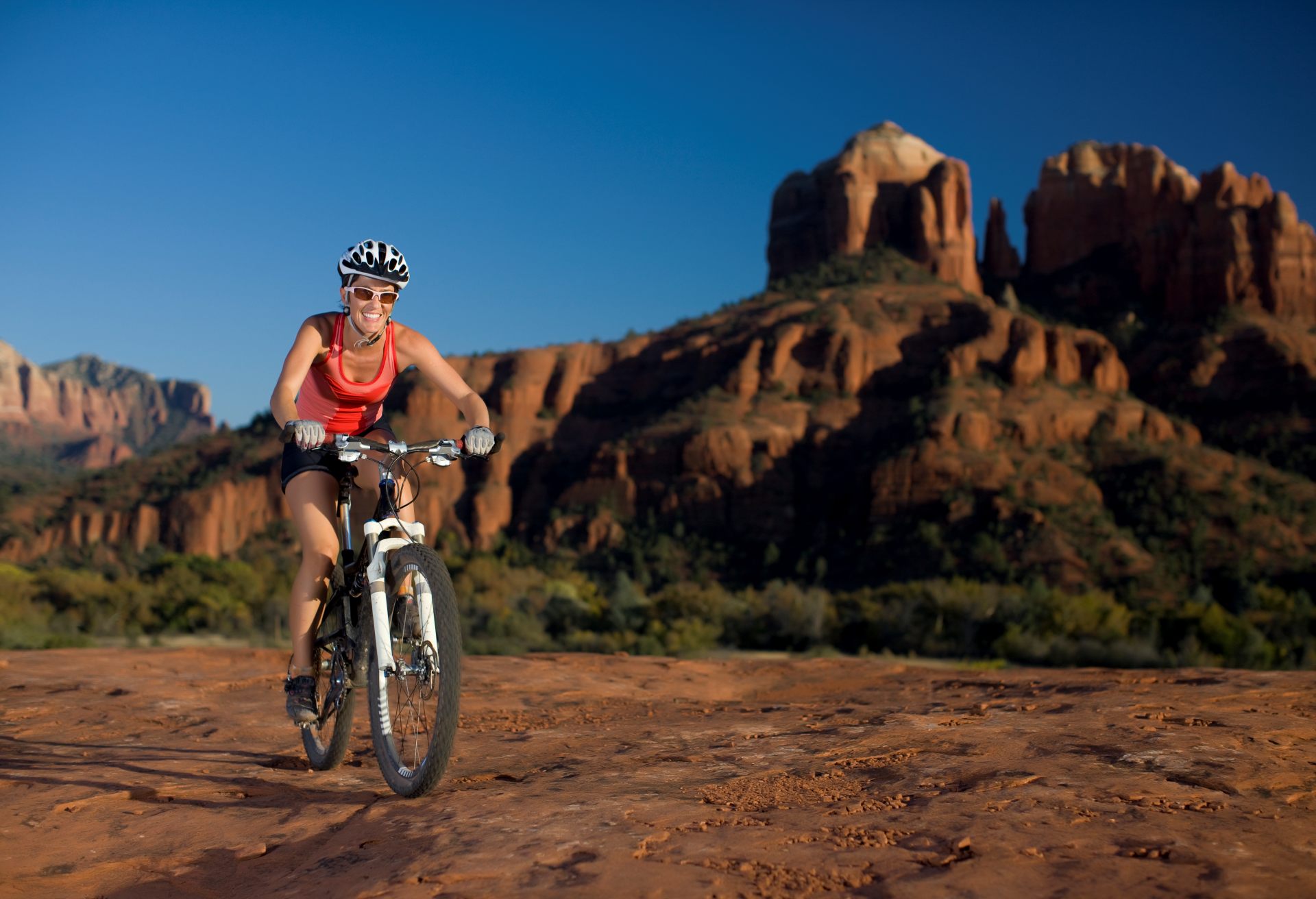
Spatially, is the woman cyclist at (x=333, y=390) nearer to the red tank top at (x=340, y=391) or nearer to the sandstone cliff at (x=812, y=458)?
the red tank top at (x=340, y=391)

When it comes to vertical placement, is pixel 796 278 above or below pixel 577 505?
above

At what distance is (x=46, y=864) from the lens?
3707mm

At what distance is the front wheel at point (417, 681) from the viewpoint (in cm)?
425

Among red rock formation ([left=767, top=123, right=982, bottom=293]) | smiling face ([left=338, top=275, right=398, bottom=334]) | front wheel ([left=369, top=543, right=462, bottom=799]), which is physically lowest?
front wheel ([left=369, top=543, right=462, bottom=799])

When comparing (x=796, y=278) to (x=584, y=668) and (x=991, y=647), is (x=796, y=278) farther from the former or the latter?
(x=584, y=668)

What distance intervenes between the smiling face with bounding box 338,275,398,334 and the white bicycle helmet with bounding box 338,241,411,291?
0.03 metres

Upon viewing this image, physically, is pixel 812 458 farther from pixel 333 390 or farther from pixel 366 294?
pixel 366 294

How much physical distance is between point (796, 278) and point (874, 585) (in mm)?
47916

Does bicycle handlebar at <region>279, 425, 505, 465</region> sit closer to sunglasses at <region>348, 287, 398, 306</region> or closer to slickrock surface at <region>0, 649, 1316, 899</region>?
sunglasses at <region>348, 287, 398, 306</region>

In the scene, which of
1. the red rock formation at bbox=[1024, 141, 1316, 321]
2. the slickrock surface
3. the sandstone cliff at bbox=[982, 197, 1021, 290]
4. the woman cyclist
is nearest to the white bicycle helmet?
the woman cyclist

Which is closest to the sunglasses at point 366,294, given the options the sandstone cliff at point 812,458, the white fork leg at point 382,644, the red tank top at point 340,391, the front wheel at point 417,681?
the red tank top at point 340,391

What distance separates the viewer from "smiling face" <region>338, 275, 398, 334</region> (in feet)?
16.8

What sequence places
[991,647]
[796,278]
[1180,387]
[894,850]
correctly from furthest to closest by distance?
1. [796,278]
2. [1180,387]
3. [991,647]
4. [894,850]

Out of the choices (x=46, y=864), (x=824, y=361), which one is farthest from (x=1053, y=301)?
(x=46, y=864)
